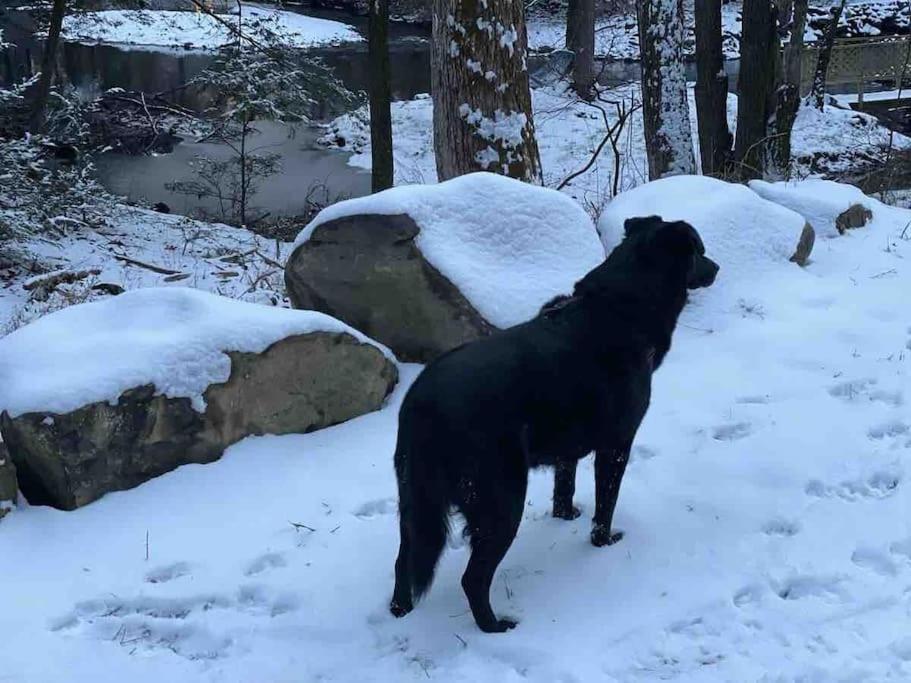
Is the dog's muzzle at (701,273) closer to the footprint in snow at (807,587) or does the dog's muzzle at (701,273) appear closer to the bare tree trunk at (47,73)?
the footprint in snow at (807,587)

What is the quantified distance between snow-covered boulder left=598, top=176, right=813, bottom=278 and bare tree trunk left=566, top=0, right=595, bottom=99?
17160mm

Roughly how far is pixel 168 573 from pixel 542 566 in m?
1.60

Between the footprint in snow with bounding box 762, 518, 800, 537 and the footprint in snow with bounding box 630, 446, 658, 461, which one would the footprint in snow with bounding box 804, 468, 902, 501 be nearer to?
the footprint in snow with bounding box 762, 518, 800, 537

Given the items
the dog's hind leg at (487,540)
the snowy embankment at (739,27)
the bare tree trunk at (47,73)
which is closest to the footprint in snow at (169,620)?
the dog's hind leg at (487,540)

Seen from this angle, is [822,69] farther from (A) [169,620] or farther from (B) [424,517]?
(A) [169,620]

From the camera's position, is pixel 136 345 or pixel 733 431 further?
pixel 733 431

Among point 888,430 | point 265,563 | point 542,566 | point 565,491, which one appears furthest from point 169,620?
point 888,430

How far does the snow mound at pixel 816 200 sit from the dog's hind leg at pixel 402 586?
230 inches

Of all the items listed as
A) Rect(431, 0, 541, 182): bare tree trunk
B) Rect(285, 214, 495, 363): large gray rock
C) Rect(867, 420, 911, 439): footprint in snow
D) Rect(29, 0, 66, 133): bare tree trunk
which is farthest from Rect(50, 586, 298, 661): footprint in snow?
Rect(29, 0, 66, 133): bare tree trunk

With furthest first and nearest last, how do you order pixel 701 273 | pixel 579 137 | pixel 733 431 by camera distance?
pixel 579 137 < pixel 733 431 < pixel 701 273

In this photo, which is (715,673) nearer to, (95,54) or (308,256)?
(308,256)

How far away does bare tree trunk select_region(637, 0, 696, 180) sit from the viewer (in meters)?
10.9

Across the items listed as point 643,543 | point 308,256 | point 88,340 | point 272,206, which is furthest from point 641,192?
point 272,206

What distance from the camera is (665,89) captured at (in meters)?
11.2
